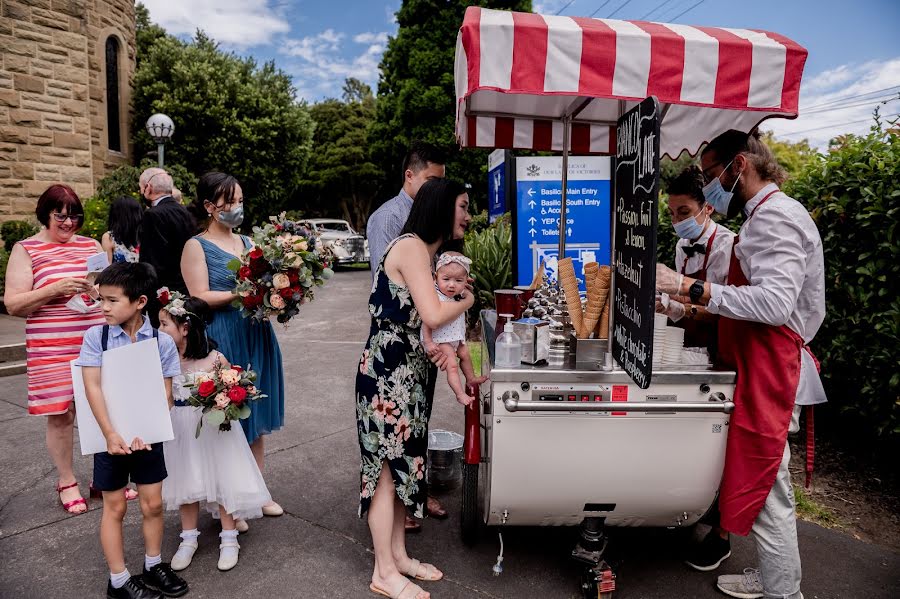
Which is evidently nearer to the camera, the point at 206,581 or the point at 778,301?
the point at 778,301

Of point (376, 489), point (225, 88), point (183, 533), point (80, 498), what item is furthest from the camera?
point (225, 88)

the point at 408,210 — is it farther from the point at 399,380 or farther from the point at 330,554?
the point at 330,554

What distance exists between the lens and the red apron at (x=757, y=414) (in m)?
2.50

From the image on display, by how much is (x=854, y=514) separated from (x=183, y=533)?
13.8ft

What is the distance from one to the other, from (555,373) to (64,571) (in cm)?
275

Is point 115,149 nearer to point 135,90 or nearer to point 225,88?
point 135,90

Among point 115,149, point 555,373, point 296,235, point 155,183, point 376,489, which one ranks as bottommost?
point 376,489

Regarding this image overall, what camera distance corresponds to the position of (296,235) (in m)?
3.33

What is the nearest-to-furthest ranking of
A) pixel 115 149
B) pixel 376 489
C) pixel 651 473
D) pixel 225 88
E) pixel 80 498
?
pixel 651 473 < pixel 376 489 < pixel 80 498 < pixel 115 149 < pixel 225 88

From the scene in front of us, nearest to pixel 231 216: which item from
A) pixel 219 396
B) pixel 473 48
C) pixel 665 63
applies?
pixel 219 396

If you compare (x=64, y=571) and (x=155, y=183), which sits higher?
(x=155, y=183)

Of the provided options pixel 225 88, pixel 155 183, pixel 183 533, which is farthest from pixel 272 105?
pixel 183 533

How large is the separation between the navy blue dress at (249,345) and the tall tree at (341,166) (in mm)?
25881

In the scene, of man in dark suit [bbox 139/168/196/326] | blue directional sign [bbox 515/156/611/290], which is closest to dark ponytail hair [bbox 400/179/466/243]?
man in dark suit [bbox 139/168/196/326]
